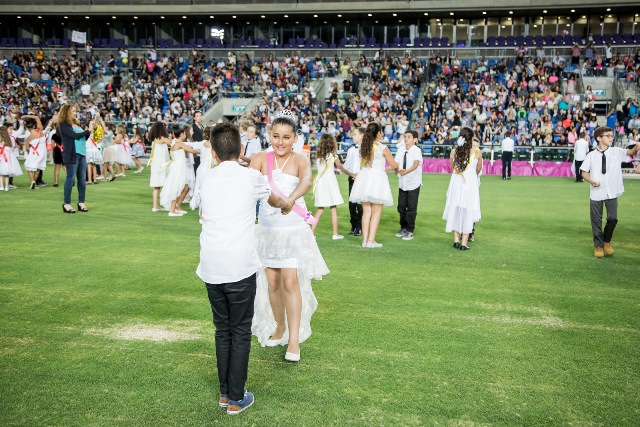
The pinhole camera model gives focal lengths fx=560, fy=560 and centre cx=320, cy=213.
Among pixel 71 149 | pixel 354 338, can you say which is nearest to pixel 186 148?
pixel 71 149

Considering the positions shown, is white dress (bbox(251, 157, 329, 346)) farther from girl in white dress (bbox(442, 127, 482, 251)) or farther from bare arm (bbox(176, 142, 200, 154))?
bare arm (bbox(176, 142, 200, 154))

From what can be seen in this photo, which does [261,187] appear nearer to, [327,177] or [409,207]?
[327,177]

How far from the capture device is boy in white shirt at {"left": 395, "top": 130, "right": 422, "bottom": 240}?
1009 cm

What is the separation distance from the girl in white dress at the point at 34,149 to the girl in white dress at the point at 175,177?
5629 millimetres

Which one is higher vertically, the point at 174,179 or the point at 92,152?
the point at 92,152

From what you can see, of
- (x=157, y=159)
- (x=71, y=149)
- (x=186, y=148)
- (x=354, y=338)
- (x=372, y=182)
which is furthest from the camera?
(x=157, y=159)

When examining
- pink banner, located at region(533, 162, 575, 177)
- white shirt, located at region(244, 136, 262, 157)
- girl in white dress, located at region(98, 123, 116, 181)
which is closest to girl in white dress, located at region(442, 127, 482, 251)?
white shirt, located at region(244, 136, 262, 157)

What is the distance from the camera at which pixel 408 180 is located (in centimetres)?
1034

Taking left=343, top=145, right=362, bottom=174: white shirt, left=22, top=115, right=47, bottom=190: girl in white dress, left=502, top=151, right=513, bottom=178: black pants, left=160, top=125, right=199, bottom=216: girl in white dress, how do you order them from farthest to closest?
left=502, top=151, right=513, bottom=178: black pants
left=22, top=115, right=47, bottom=190: girl in white dress
left=160, top=125, right=199, bottom=216: girl in white dress
left=343, top=145, right=362, bottom=174: white shirt

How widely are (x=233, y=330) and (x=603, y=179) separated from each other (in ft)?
23.3

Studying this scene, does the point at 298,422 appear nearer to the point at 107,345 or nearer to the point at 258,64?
the point at 107,345

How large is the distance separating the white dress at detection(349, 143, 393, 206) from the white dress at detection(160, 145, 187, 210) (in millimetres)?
4620

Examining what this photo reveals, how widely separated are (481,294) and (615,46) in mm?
32876

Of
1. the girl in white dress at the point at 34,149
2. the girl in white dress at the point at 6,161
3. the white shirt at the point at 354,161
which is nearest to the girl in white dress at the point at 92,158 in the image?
the girl in white dress at the point at 34,149
